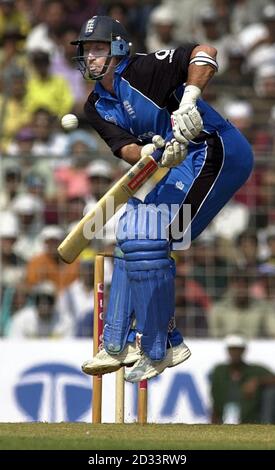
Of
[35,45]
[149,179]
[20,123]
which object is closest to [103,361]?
[149,179]

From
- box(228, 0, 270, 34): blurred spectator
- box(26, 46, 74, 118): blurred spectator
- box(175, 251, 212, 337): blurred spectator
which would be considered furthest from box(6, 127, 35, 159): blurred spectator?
box(228, 0, 270, 34): blurred spectator

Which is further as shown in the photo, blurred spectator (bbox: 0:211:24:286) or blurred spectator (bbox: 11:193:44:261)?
blurred spectator (bbox: 11:193:44:261)

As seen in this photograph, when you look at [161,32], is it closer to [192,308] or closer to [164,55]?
[192,308]

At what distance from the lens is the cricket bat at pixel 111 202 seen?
7180 mm

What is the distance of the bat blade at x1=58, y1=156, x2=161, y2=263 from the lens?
283 inches

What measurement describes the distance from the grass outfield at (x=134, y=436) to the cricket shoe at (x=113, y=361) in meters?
0.30

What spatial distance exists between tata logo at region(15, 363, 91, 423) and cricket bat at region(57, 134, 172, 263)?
3.60 meters

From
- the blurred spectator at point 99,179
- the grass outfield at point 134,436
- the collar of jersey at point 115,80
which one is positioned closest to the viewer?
the grass outfield at point 134,436

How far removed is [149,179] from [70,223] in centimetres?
394

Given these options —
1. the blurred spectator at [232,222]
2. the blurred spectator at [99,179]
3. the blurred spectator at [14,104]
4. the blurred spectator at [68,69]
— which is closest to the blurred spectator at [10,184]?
the blurred spectator at [99,179]

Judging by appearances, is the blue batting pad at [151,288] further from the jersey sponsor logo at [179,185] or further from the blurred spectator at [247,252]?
the blurred spectator at [247,252]

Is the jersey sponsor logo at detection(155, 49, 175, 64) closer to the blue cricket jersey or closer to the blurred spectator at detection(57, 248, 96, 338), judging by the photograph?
the blue cricket jersey

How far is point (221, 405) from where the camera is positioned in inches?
426
